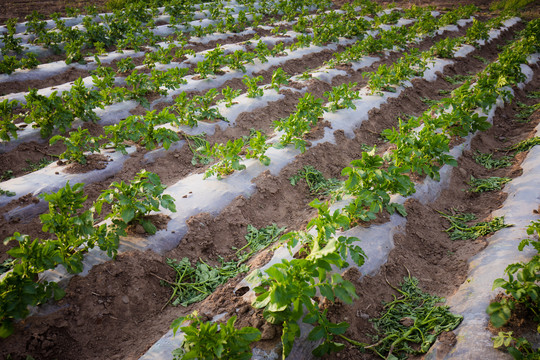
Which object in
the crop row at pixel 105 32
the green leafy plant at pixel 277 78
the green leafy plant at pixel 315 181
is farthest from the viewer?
the crop row at pixel 105 32

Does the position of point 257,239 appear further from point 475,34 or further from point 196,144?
point 475,34

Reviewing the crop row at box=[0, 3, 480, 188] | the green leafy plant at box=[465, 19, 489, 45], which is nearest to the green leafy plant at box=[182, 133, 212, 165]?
the crop row at box=[0, 3, 480, 188]

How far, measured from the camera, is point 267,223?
4270 millimetres

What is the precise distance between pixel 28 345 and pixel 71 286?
0.53 metres

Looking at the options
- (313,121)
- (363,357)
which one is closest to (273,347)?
(363,357)

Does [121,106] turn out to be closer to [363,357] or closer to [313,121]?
[313,121]

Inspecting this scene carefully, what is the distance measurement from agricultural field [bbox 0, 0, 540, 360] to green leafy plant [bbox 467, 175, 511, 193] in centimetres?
3

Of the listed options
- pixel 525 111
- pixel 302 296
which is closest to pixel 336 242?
pixel 302 296

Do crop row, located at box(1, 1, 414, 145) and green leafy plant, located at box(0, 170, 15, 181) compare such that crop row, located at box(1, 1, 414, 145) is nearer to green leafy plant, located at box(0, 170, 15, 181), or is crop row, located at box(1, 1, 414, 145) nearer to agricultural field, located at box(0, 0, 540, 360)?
agricultural field, located at box(0, 0, 540, 360)

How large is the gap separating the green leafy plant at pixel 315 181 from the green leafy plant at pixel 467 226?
1.57m

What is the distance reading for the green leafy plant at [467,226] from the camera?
3678mm

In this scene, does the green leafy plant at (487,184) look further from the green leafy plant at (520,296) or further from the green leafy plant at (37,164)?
the green leafy plant at (37,164)

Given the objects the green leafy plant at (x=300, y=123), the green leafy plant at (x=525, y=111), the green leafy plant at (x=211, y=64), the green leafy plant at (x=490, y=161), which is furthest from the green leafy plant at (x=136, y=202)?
the green leafy plant at (x=525, y=111)

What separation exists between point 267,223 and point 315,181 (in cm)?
121
